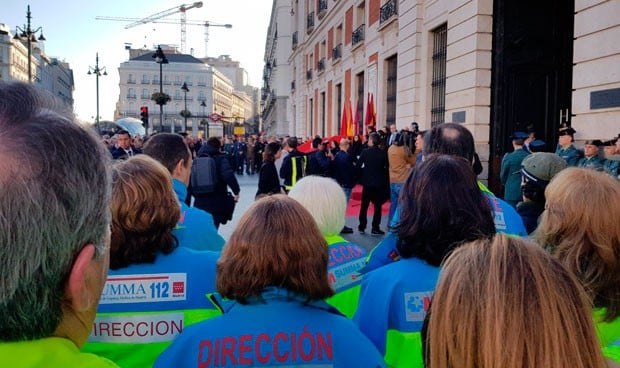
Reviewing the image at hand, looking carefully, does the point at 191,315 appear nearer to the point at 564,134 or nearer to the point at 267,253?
the point at 267,253

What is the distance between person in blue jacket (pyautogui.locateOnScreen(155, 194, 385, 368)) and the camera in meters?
1.77

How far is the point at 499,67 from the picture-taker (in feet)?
36.4

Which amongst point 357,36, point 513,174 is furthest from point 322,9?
point 513,174

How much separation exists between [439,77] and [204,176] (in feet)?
27.9

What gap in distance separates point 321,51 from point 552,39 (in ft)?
78.7

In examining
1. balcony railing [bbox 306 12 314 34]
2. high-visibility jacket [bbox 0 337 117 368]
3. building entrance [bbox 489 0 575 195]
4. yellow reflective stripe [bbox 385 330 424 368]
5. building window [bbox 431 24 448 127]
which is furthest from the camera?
balcony railing [bbox 306 12 314 34]

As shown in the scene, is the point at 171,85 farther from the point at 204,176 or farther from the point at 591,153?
the point at 591,153

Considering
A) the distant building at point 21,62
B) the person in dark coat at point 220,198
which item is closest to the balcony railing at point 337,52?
the person in dark coat at point 220,198

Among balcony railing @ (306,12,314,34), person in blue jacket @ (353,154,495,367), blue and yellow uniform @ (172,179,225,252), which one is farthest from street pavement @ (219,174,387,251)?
balcony railing @ (306,12,314,34)

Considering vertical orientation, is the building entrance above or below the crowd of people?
above

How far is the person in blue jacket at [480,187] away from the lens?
2854 millimetres

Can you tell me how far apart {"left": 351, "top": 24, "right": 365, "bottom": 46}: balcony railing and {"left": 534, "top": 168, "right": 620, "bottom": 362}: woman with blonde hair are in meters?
21.2

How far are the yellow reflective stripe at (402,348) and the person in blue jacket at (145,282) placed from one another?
82 cm

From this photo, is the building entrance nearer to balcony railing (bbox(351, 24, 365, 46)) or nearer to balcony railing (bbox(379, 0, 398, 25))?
balcony railing (bbox(379, 0, 398, 25))
